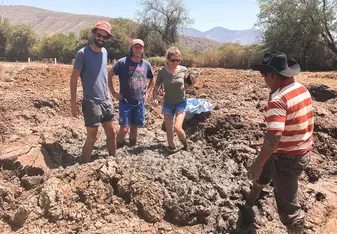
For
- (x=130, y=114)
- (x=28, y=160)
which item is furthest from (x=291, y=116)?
(x=28, y=160)

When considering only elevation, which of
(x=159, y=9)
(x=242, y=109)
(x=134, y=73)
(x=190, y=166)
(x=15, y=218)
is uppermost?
(x=159, y=9)

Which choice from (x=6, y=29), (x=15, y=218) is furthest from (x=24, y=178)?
(x=6, y=29)

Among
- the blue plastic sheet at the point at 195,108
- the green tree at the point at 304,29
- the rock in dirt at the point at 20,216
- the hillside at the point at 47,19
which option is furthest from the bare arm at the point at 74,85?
the hillside at the point at 47,19

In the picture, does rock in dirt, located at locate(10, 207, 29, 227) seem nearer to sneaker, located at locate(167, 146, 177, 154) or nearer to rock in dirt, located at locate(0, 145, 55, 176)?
rock in dirt, located at locate(0, 145, 55, 176)

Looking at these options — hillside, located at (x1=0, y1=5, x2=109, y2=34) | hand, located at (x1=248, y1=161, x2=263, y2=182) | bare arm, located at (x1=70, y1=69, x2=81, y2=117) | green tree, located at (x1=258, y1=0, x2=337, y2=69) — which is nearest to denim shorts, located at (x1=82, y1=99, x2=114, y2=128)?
bare arm, located at (x1=70, y1=69, x2=81, y2=117)

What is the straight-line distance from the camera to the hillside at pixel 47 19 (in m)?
142

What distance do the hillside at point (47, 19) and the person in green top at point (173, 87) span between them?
12873cm

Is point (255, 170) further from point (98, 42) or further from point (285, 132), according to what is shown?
point (98, 42)

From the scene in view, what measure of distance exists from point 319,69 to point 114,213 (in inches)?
692

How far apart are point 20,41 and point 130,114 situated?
3481 cm

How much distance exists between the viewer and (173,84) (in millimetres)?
4941

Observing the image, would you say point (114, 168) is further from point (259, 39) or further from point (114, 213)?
point (259, 39)

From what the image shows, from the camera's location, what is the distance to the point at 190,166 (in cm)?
445

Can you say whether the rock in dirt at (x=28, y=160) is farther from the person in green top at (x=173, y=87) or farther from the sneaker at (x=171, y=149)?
the person in green top at (x=173, y=87)
